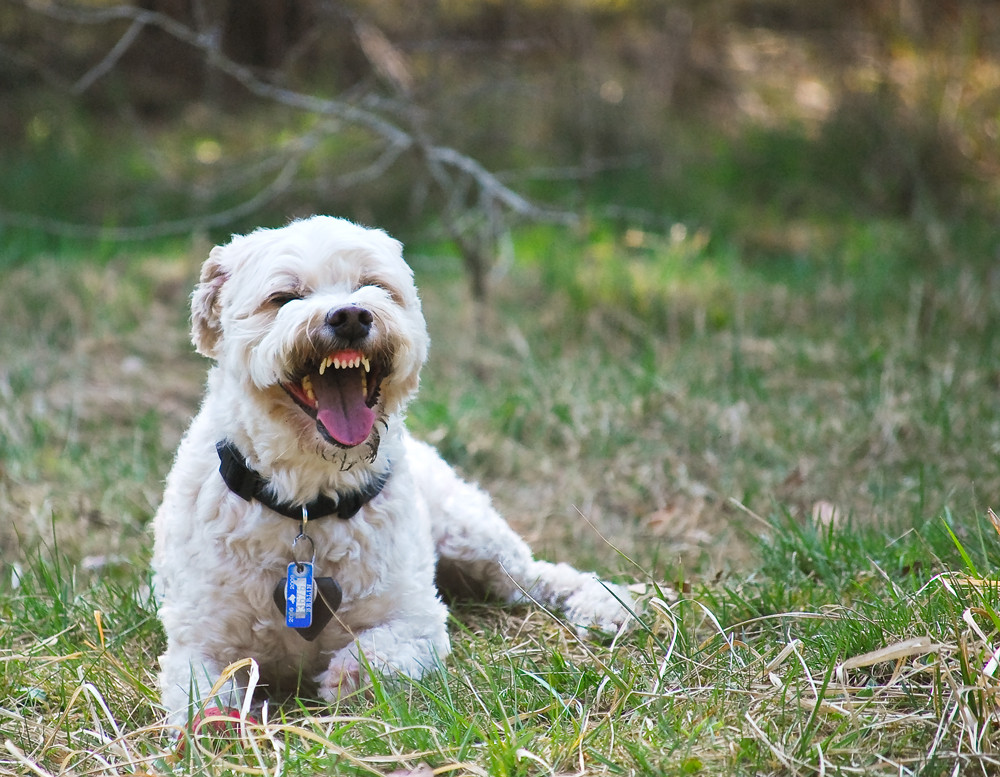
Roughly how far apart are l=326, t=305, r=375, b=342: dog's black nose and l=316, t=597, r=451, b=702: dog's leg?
82 centimetres

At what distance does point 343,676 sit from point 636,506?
2.14m

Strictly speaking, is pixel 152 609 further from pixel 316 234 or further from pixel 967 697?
pixel 967 697

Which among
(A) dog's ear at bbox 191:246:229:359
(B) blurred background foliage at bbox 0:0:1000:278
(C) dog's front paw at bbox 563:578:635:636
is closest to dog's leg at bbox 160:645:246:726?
(A) dog's ear at bbox 191:246:229:359

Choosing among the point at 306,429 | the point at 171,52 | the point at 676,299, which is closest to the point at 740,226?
the point at 676,299

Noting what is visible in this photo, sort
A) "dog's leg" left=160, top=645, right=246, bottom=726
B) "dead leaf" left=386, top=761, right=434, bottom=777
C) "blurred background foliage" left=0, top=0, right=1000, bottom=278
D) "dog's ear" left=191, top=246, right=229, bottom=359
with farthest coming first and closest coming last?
"blurred background foliage" left=0, top=0, right=1000, bottom=278
"dog's ear" left=191, top=246, right=229, bottom=359
"dog's leg" left=160, top=645, right=246, bottom=726
"dead leaf" left=386, top=761, right=434, bottom=777

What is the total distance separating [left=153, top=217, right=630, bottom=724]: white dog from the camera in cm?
300

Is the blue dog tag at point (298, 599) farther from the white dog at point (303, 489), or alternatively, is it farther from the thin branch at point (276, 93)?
the thin branch at point (276, 93)

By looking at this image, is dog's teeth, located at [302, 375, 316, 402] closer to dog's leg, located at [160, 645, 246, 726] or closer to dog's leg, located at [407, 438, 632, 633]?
dog's leg, located at [160, 645, 246, 726]

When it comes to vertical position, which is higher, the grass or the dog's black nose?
the dog's black nose

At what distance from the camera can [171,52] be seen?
400 inches

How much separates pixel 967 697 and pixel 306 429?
5.93ft

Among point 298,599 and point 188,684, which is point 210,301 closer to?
point 298,599

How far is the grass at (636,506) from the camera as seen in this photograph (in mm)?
2578

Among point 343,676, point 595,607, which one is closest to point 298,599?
point 343,676
